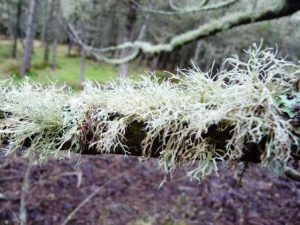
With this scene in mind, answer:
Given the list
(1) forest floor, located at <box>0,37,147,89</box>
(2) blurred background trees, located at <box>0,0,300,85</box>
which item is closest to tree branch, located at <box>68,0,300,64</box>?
(2) blurred background trees, located at <box>0,0,300,85</box>

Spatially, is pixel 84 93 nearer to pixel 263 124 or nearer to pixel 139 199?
pixel 263 124

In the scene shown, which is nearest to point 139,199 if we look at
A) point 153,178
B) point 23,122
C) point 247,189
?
point 153,178

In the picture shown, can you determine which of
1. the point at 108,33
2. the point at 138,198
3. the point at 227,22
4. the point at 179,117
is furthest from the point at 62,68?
the point at 179,117

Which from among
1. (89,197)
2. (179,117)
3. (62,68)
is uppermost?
(179,117)

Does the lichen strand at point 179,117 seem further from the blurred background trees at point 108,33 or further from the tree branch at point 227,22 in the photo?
the blurred background trees at point 108,33

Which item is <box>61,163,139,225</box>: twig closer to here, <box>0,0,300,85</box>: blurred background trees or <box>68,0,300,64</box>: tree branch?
<box>68,0,300,64</box>: tree branch

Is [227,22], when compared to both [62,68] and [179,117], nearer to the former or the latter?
[179,117]
